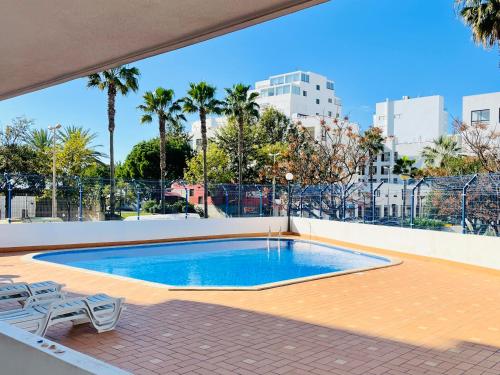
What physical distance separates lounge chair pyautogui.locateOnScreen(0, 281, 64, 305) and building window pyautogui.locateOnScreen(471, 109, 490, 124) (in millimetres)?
33421

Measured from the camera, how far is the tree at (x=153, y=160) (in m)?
40.7

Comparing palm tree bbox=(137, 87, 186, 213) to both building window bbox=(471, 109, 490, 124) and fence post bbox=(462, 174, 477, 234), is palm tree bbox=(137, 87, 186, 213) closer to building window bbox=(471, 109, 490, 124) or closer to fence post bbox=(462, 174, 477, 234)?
fence post bbox=(462, 174, 477, 234)

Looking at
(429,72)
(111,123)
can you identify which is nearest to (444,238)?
(111,123)

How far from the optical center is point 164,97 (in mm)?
26094

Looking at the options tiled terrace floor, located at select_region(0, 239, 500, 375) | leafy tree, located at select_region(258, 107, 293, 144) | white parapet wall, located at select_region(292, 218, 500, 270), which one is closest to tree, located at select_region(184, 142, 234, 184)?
leafy tree, located at select_region(258, 107, 293, 144)

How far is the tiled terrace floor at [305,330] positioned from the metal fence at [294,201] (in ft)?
11.8

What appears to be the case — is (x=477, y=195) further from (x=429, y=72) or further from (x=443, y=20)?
(x=429, y=72)

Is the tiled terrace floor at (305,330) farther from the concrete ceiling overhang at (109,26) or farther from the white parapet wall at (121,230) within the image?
the white parapet wall at (121,230)

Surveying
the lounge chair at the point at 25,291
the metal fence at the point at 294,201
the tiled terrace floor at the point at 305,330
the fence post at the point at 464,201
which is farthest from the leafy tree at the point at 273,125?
the lounge chair at the point at 25,291

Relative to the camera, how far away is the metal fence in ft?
40.2

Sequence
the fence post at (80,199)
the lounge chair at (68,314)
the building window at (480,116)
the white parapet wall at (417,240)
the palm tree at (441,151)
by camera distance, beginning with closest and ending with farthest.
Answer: the lounge chair at (68,314)
the white parapet wall at (417,240)
the fence post at (80,199)
the building window at (480,116)
the palm tree at (441,151)

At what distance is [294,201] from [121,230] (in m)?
7.30

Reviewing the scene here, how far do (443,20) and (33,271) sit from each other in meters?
60.1

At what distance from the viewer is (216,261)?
1330 centimetres
